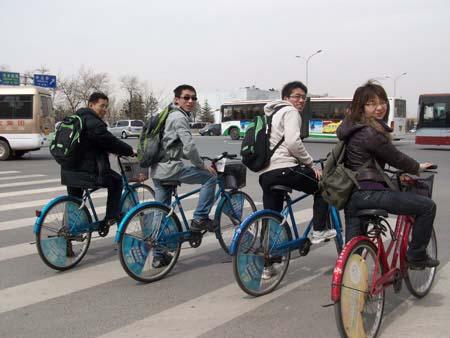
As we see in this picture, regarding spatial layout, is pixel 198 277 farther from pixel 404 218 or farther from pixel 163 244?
pixel 404 218

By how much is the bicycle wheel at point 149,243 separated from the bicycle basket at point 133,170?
98 cm

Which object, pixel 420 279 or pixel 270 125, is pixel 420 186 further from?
pixel 270 125

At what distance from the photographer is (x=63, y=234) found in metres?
4.94

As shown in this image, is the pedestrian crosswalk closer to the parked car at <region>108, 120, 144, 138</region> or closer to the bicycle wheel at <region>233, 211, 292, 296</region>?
the bicycle wheel at <region>233, 211, 292, 296</region>

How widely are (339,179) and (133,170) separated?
2684 millimetres

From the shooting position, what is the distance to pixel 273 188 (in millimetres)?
4270

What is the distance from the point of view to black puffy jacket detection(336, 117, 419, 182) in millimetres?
3395

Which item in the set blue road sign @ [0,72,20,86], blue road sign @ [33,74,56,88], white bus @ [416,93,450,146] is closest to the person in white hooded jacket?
white bus @ [416,93,450,146]

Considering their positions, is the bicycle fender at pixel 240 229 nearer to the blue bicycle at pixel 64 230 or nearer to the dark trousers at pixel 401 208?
the dark trousers at pixel 401 208

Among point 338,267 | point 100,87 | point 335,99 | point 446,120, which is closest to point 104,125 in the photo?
point 338,267

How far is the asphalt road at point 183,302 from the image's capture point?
3.53 metres

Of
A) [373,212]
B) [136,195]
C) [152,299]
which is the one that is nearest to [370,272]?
[373,212]

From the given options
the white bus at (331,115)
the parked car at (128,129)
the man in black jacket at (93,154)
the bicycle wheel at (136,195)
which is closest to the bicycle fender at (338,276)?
the man in black jacket at (93,154)

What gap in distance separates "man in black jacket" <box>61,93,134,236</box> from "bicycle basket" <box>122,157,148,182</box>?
231 mm
